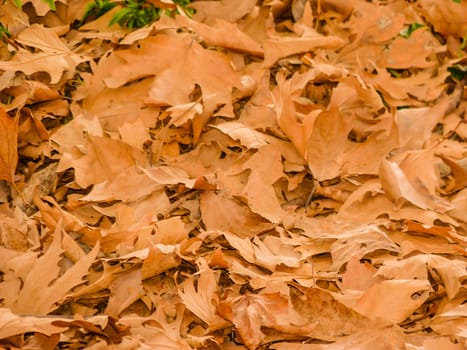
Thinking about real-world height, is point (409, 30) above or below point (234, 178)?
above

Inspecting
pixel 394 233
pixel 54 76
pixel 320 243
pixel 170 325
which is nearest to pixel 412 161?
pixel 394 233

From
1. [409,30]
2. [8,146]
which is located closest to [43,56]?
[8,146]

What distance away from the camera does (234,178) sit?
1.65 m

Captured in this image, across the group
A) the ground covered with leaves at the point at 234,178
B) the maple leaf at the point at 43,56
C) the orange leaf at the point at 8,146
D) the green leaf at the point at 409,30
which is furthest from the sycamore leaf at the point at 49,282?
the green leaf at the point at 409,30

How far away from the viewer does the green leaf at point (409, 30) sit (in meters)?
2.22

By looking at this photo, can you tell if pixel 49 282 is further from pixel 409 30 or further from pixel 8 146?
pixel 409 30

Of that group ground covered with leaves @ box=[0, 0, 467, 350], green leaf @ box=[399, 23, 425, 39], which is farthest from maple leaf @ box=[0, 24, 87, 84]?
green leaf @ box=[399, 23, 425, 39]

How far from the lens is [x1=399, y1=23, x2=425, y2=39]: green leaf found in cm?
222

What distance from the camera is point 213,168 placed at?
1711 millimetres

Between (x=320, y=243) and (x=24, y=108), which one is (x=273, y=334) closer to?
(x=320, y=243)

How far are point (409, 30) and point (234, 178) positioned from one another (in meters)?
0.95

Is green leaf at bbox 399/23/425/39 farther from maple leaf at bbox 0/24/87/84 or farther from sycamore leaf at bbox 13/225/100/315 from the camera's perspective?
sycamore leaf at bbox 13/225/100/315

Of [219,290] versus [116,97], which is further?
[116,97]

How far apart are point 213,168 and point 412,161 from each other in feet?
1.66
